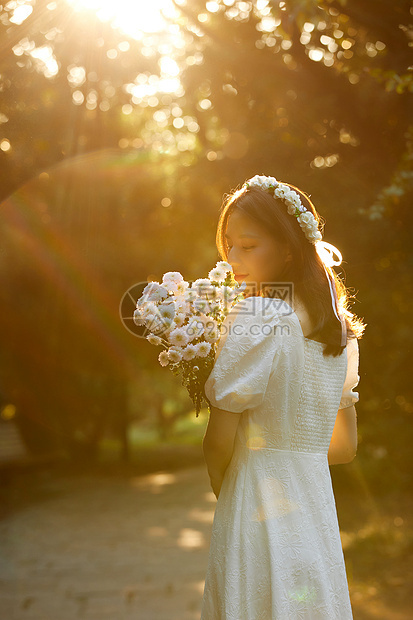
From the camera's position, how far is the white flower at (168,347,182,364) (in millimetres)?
2129

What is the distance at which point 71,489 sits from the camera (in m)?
12.4

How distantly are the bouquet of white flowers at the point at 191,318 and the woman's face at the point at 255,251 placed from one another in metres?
0.09

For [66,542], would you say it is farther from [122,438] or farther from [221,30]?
[122,438]

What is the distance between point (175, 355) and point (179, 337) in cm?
6

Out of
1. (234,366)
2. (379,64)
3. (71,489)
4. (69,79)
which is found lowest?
(71,489)

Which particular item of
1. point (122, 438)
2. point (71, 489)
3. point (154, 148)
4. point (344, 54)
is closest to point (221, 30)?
point (344, 54)

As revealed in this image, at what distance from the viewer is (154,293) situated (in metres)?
2.24

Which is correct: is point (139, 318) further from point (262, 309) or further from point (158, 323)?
point (262, 309)

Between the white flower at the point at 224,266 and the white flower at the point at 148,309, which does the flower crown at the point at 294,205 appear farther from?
the white flower at the point at 148,309

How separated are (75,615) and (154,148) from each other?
4.91 meters

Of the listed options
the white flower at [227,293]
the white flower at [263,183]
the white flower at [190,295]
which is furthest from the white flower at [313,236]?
the white flower at [190,295]

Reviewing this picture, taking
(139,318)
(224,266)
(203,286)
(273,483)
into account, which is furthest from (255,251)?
(273,483)

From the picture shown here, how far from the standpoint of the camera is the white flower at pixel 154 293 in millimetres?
2236

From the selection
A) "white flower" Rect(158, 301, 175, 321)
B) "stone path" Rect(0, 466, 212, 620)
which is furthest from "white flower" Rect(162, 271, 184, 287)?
"stone path" Rect(0, 466, 212, 620)
